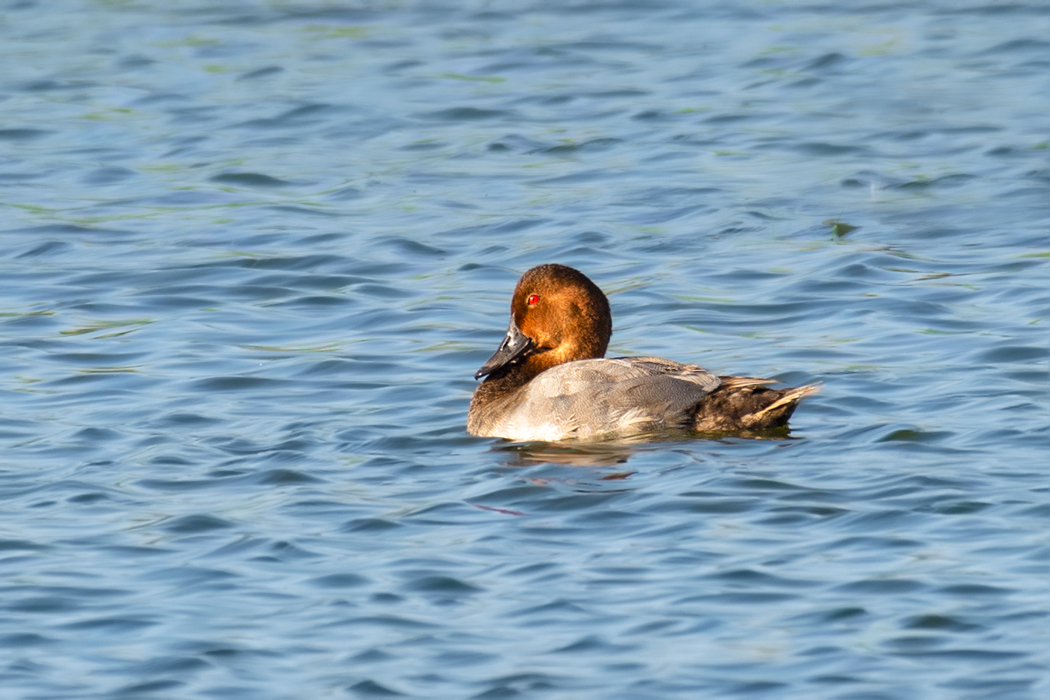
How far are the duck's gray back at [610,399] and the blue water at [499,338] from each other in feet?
0.66

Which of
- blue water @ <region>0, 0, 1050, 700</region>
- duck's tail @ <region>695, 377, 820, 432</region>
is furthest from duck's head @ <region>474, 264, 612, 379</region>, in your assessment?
duck's tail @ <region>695, 377, 820, 432</region>

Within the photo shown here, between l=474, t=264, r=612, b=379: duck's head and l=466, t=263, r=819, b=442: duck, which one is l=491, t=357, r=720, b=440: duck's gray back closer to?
l=466, t=263, r=819, b=442: duck

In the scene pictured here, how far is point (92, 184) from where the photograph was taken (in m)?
14.8

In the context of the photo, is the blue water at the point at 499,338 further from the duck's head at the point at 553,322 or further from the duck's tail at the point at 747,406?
the duck's head at the point at 553,322

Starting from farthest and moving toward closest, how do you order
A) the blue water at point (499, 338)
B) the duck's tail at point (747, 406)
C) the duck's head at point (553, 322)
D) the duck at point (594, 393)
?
1. the duck's head at point (553, 322)
2. the duck at point (594, 393)
3. the duck's tail at point (747, 406)
4. the blue water at point (499, 338)

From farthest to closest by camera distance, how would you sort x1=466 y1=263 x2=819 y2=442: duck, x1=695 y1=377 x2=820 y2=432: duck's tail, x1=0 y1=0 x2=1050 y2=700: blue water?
x1=466 y1=263 x2=819 y2=442: duck → x1=695 y1=377 x2=820 y2=432: duck's tail → x1=0 y1=0 x2=1050 y2=700: blue water

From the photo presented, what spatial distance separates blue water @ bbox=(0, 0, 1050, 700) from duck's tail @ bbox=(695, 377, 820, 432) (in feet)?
0.36

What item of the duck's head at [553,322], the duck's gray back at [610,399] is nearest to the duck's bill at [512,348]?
the duck's head at [553,322]

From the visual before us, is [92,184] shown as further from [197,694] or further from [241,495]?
[197,694]

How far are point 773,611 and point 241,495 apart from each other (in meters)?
2.64

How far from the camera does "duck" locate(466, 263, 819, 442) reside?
8.92 metres

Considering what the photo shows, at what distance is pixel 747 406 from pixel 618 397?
2.05 feet

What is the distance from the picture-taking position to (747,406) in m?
8.85

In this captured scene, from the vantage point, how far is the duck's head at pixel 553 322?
991cm
